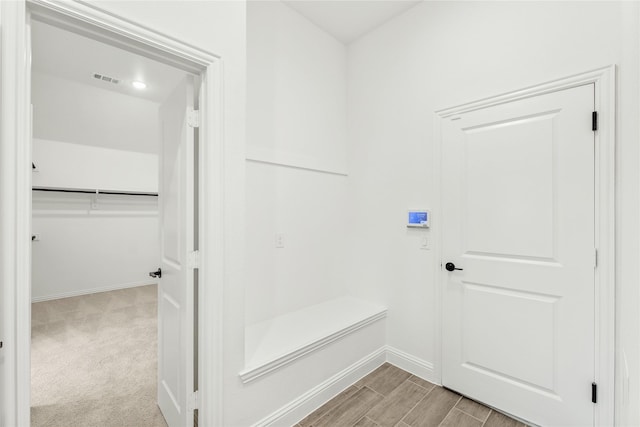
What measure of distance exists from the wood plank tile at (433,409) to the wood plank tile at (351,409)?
266 mm

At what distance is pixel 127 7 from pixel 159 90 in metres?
3.52

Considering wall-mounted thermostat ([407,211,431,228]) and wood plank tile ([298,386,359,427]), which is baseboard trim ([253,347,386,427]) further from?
wall-mounted thermostat ([407,211,431,228])

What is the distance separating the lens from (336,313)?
249 cm

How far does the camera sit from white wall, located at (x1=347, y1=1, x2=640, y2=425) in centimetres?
173

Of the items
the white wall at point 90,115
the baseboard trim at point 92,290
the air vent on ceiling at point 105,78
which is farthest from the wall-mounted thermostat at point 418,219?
the baseboard trim at point 92,290

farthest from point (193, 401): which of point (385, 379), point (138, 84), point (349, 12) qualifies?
point (138, 84)

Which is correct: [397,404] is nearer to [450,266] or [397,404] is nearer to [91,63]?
[450,266]

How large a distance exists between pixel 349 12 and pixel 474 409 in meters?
3.27

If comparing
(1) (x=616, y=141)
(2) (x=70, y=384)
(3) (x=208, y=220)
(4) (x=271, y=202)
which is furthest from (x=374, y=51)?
(2) (x=70, y=384)

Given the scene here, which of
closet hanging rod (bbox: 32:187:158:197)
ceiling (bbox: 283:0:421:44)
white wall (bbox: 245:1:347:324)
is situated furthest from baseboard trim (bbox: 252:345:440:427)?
closet hanging rod (bbox: 32:187:158:197)

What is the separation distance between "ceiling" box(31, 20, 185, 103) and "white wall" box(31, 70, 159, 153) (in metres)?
0.15

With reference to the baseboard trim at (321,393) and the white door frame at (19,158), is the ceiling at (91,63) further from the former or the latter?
the baseboard trim at (321,393)

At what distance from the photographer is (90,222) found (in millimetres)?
4574

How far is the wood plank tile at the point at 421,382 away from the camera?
223 centimetres
